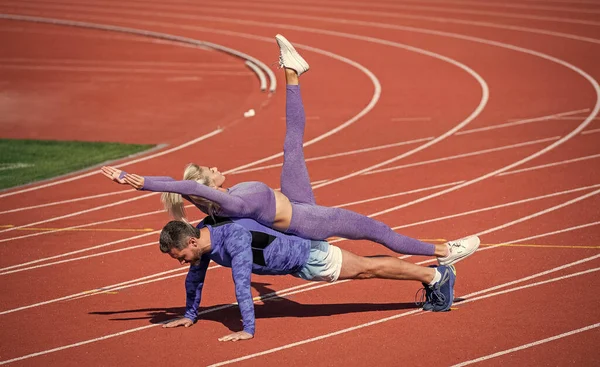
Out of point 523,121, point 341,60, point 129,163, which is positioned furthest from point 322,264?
point 341,60

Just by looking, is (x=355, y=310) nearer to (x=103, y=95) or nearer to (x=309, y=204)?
(x=309, y=204)

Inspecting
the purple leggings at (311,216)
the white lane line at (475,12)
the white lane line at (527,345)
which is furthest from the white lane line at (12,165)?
the white lane line at (475,12)

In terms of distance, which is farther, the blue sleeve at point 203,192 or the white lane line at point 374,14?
the white lane line at point 374,14

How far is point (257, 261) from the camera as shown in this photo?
709 centimetres

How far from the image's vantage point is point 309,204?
24.6ft

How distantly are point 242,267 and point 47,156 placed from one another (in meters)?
8.23

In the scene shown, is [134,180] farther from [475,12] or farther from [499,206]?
[475,12]

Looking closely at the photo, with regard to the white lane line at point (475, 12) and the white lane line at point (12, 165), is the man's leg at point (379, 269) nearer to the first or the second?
the white lane line at point (12, 165)

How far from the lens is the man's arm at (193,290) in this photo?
24.1 ft

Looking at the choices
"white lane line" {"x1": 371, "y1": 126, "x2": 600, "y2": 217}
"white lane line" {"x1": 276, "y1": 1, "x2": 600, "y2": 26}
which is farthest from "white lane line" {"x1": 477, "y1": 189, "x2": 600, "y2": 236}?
"white lane line" {"x1": 276, "y1": 1, "x2": 600, "y2": 26}

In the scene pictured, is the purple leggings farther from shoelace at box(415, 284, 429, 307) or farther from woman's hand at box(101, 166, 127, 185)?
woman's hand at box(101, 166, 127, 185)

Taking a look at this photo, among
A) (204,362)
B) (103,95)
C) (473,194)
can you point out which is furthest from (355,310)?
(103,95)

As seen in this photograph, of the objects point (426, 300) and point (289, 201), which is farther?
point (426, 300)

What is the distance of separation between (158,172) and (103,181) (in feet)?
2.55
